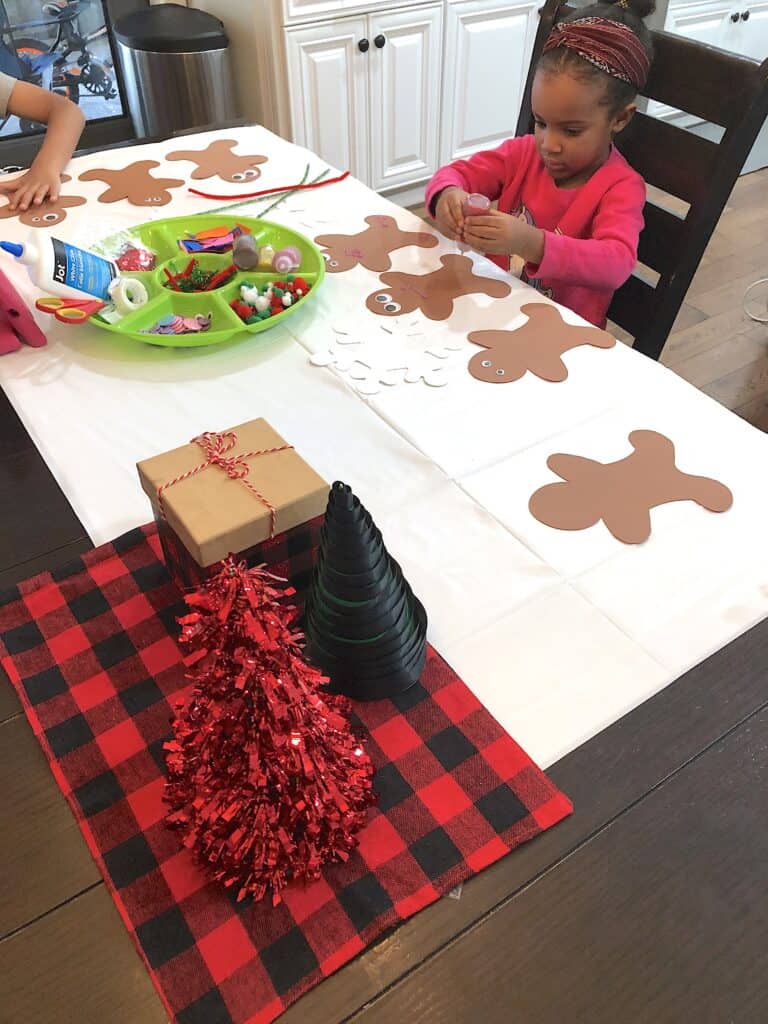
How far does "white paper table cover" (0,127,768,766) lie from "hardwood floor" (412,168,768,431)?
1.27 m

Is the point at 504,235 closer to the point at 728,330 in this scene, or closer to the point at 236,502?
the point at 236,502

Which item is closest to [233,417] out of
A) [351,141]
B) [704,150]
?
[704,150]

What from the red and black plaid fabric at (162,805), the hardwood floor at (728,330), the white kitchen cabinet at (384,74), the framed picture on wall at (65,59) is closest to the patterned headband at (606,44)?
the red and black plaid fabric at (162,805)

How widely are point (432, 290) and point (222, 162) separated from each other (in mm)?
578

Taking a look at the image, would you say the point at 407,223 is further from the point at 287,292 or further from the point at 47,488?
the point at 47,488

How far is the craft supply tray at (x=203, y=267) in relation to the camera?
978 millimetres

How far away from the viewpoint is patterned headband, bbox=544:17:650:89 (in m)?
1.06

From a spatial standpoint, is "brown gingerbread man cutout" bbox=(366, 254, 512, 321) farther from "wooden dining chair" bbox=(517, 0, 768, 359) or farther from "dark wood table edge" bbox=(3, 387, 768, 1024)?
"dark wood table edge" bbox=(3, 387, 768, 1024)

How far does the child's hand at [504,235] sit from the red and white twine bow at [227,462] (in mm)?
589

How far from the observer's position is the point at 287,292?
1036 millimetres

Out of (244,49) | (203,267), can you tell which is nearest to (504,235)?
(203,267)

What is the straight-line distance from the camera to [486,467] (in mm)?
823

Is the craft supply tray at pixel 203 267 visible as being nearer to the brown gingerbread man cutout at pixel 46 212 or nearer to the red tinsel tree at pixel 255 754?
the brown gingerbread man cutout at pixel 46 212

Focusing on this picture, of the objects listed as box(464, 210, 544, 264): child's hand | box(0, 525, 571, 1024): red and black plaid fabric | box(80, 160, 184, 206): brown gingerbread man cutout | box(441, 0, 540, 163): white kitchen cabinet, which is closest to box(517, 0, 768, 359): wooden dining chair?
box(464, 210, 544, 264): child's hand
